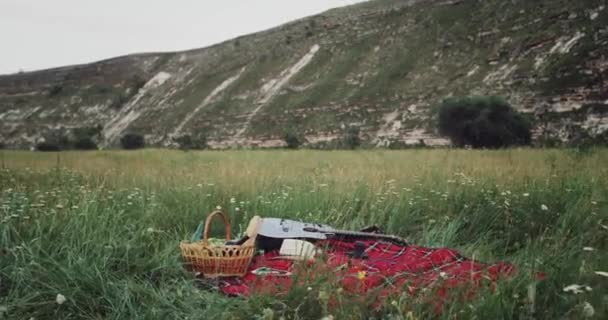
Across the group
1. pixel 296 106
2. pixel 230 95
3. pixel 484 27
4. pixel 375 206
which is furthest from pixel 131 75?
pixel 375 206

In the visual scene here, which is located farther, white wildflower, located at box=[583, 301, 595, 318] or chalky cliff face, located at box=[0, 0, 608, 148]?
chalky cliff face, located at box=[0, 0, 608, 148]

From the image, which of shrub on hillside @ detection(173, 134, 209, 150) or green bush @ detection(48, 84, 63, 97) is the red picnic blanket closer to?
shrub on hillside @ detection(173, 134, 209, 150)

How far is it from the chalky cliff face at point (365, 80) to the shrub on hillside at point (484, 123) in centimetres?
201

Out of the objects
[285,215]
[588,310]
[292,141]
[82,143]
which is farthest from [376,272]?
[82,143]

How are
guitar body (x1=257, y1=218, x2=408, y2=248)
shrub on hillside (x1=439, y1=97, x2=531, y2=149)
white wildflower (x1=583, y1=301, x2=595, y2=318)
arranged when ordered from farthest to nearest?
shrub on hillside (x1=439, y1=97, x2=531, y2=149) → guitar body (x1=257, y1=218, x2=408, y2=248) → white wildflower (x1=583, y1=301, x2=595, y2=318)

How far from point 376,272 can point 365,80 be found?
36.6 metres

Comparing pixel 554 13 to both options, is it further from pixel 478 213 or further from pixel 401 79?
pixel 478 213

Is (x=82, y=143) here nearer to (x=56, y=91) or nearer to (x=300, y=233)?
(x=56, y=91)

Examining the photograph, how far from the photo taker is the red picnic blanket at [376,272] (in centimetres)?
278

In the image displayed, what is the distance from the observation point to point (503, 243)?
4785mm

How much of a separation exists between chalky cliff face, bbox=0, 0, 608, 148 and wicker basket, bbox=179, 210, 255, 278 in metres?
24.2

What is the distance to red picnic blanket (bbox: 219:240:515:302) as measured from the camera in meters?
2.78

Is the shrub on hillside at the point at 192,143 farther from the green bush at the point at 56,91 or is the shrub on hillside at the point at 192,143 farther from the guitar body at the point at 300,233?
the green bush at the point at 56,91

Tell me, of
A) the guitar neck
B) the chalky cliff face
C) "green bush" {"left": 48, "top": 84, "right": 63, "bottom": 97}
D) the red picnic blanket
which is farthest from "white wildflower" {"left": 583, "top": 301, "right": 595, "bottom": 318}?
"green bush" {"left": 48, "top": 84, "right": 63, "bottom": 97}
